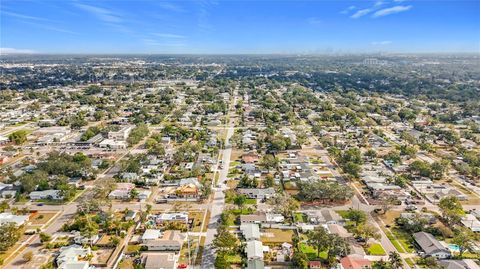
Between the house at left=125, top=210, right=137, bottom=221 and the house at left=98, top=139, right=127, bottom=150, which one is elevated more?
the house at left=98, top=139, right=127, bottom=150

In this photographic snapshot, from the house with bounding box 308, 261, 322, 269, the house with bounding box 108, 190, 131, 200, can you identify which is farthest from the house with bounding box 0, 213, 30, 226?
the house with bounding box 308, 261, 322, 269

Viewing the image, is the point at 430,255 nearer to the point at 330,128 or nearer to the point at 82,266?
the point at 82,266

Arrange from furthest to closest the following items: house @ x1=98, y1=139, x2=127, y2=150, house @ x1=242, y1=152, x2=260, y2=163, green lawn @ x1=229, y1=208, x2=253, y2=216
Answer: house @ x1=98, y1=139, x2=127, y2=150
house @ x1=242, y1=152, x2=260, y2=163
green lawn @ x1=229, y1=208, x2=253, y2=216

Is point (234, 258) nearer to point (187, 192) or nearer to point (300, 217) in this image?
point (300, 217)

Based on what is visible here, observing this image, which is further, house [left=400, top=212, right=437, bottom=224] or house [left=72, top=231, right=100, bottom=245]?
house [left=400, top=212, right=437, bottom=224]

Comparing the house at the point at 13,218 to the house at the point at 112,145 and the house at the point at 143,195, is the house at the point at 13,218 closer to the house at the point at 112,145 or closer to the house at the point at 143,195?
the house at the point at 143,195

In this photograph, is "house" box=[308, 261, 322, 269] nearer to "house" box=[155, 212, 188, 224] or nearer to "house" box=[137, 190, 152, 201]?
"house" box=[155, 212, 188, 224]

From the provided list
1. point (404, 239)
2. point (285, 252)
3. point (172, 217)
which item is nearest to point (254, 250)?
point (285, 252)
